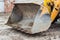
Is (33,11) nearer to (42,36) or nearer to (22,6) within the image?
(22,6)

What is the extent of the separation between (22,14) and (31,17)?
0.42 metres

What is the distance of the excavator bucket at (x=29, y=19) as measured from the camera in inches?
162

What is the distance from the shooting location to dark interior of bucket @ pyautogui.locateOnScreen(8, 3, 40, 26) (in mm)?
4750

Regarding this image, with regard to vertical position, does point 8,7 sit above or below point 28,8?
below

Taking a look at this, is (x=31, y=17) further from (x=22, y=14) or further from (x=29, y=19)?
(x=22, y=14)

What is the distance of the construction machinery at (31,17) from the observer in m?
4.12

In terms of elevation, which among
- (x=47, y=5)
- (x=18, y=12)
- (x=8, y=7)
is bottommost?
(x=8, y=7)

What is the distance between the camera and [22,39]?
13.1ft

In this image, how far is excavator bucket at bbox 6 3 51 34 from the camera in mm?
4109

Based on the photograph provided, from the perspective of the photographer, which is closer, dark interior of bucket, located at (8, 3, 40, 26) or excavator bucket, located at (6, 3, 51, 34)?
excavator bucket, located at (6, 3, 51, 34)

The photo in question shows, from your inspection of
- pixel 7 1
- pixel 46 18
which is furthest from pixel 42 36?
pixel 7 1

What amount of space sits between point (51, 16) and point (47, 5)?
333 mm

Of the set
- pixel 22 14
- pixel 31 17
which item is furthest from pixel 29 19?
pixel 22 14

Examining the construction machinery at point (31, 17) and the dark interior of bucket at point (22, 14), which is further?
the dark interior of bucket at point (22, 14)
